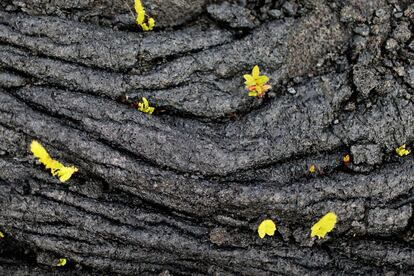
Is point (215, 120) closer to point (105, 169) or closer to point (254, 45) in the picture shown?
point (254, 45)

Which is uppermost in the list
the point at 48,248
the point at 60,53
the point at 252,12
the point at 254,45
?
the point at 252,12

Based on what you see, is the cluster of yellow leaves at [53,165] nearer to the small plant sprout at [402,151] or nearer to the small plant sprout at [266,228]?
the small plant sprout at [266,228]

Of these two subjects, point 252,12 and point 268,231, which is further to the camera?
point 252,12

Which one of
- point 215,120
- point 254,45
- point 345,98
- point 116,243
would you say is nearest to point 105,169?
point 116,243

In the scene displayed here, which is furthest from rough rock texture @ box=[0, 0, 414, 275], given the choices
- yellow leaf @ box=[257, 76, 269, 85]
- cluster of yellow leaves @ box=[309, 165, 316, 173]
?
yellow leaf @ box=[257, 76, 269, 85]

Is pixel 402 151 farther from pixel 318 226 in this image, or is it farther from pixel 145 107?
pixel 145 107

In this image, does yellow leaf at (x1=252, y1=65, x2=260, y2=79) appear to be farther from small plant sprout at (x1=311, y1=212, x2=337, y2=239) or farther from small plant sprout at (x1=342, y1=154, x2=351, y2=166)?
small plant sprout at (x1=311, y1=212, x2=337, y2=239)
